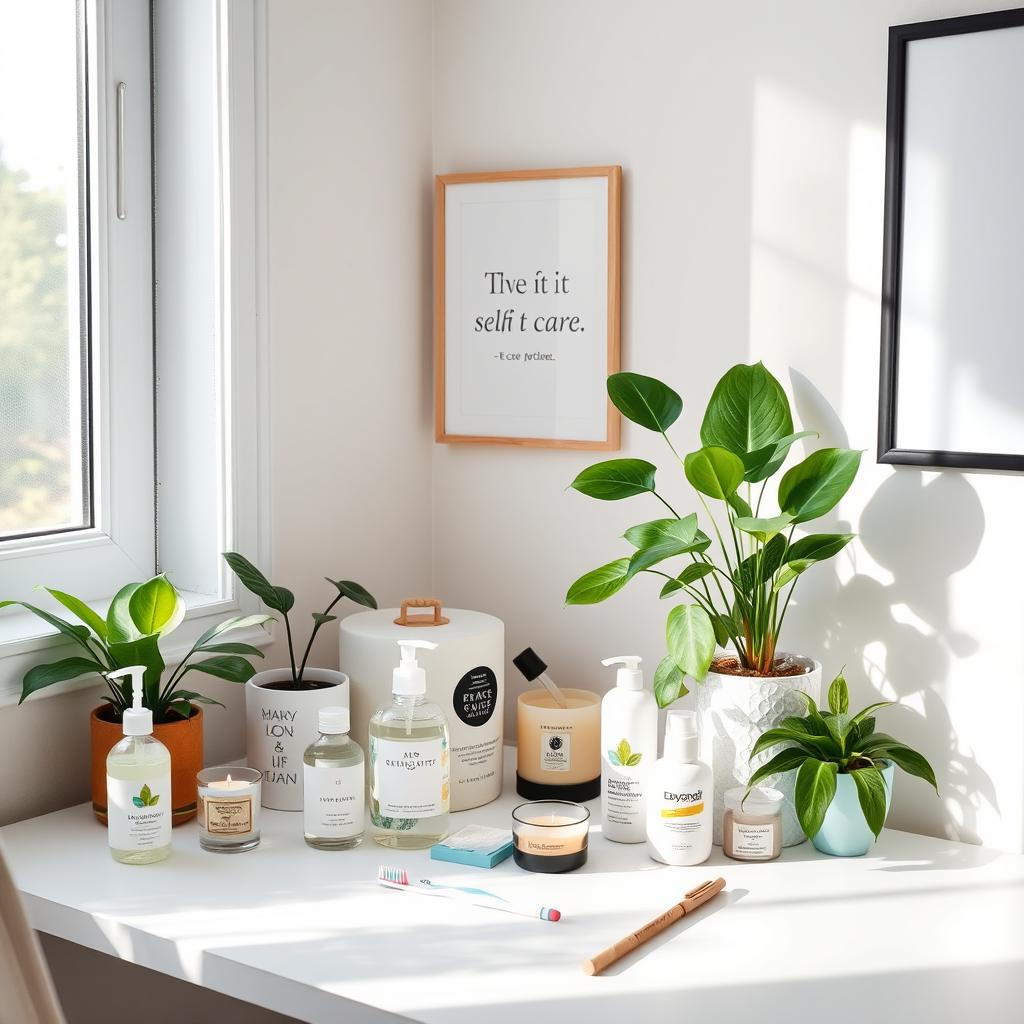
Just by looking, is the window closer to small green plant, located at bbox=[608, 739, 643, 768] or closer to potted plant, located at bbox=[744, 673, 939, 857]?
small green plant, located at bbox=[608, 739, 643, 768]

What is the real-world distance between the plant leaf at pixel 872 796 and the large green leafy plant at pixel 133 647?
0.65 metres

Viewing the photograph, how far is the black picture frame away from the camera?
126 cm

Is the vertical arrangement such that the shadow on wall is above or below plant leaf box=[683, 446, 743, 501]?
below

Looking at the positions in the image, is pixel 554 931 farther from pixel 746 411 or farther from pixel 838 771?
pixel 746 411

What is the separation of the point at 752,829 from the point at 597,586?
0.98 feet

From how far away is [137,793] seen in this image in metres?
1.16

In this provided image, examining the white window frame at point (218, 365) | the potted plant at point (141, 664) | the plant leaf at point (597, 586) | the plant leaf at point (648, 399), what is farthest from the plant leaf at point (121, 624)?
the plant leaf at point (648, 399)

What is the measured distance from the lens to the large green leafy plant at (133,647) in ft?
4.06

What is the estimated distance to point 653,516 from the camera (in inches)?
61.0

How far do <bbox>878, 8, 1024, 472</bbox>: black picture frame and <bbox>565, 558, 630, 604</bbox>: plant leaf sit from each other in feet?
1.05

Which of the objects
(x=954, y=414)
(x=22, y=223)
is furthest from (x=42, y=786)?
(x=954, y=414)

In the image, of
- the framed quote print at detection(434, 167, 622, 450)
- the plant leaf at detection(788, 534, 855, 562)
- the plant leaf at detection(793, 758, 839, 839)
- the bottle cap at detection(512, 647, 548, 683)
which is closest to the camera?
the plant leaf at detection(793, 758, 839, 839)

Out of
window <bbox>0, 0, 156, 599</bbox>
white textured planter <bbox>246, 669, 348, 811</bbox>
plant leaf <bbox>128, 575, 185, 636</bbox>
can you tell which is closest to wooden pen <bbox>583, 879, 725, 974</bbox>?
white textured planter <bbox>246, 669, 348, 811</bbox>

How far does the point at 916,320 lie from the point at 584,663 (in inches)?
24.5
